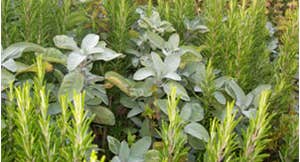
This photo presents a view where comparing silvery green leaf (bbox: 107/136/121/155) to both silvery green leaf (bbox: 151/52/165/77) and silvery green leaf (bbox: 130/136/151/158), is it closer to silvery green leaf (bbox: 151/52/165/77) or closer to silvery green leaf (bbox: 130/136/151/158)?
silvery green leaf (bbox: 130/136/151/158)

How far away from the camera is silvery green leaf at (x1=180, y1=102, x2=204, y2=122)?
3.94 ft

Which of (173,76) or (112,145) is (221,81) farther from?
(112,145)

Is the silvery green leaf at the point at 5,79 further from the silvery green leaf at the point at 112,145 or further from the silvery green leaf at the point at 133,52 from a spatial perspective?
the silvery green leaf at the point at 133,52

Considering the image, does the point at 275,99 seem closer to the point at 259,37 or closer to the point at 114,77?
the point at 259,37

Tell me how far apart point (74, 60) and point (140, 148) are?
30 centimetres

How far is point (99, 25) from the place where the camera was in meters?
1.60

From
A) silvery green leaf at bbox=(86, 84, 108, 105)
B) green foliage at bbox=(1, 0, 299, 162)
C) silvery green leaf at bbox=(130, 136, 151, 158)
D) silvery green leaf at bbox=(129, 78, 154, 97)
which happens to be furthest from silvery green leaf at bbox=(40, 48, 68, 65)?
silvery green leaf at bbox=(130, 136, 151, 158)

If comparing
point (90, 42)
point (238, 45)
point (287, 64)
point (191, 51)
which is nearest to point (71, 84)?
point (90, 42)

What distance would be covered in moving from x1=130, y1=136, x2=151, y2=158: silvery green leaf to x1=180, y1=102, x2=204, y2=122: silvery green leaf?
0.11 metres

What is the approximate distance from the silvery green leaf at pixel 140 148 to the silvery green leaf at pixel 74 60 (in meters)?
0.26

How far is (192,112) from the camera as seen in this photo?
1.24 meters

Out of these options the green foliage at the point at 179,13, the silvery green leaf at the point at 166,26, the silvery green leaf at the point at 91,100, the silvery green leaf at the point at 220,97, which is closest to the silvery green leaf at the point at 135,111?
the silvery green leaf at the point at 91,100

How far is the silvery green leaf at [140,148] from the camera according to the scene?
46.4 inches

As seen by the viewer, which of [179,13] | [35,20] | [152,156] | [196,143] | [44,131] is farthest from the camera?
[179,13]
